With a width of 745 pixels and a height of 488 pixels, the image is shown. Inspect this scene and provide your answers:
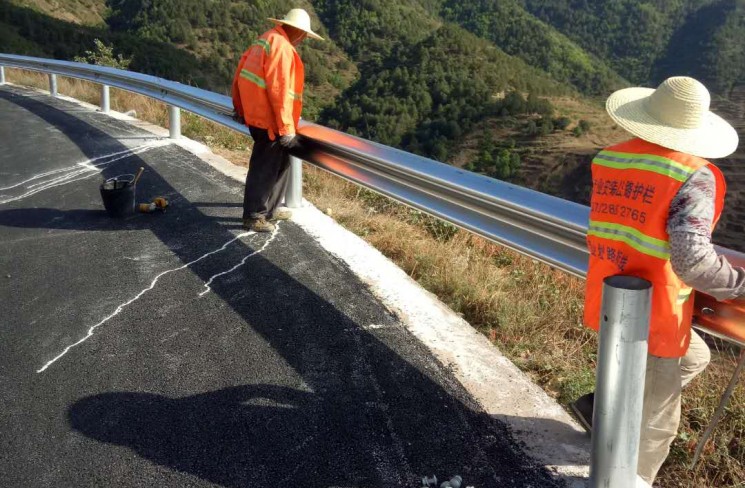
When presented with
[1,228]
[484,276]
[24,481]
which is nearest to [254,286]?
[484,276]

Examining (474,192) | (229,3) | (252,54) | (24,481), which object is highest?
(229,3)

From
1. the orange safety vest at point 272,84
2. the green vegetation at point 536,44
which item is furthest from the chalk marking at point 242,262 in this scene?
the green vegetation at point 536,44

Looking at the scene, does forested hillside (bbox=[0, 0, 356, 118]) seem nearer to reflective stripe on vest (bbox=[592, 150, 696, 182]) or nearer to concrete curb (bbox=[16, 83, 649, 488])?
concrete curb (bbox=[16, 83, 649, 488])

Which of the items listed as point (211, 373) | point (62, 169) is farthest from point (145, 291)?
point (62, 169)

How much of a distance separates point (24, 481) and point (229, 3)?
118731mm

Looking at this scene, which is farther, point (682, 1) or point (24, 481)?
point (682, 1)

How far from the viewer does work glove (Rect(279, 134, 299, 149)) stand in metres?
5.01

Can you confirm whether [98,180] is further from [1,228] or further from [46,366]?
[46,366]

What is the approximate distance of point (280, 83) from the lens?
4.86m

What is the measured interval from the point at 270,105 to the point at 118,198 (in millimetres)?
1405

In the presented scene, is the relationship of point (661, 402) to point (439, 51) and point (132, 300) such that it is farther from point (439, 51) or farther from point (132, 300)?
point (439, 51)

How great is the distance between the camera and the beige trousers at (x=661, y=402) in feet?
8.23

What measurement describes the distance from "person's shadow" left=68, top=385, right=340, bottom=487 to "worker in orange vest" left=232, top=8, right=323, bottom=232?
2.28m

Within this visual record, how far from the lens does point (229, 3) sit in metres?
112
